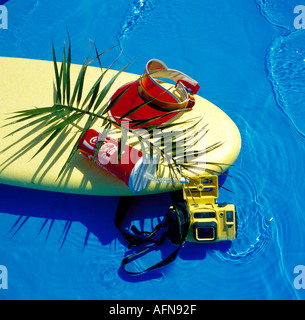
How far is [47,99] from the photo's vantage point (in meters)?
3.45

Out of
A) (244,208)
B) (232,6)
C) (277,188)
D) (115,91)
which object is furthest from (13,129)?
(232,6)

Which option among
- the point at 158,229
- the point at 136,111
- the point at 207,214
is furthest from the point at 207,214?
the point at 136,111

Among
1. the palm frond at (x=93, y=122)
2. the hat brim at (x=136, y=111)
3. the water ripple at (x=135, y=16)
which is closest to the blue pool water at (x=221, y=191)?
the water ripple at (x=135, y=16)

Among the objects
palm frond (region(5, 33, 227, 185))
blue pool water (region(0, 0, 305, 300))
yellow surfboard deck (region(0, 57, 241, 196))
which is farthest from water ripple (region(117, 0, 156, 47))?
palm frond (region(5, 33, 227, 185))

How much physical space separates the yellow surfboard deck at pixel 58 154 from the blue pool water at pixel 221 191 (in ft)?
0.93

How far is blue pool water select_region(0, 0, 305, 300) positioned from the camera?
314 centimetres

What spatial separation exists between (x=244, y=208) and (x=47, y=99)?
82.2 inches

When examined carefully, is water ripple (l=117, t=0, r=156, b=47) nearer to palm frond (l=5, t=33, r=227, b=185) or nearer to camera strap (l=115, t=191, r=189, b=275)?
palm frond (l=5, t=33, r=227, b=185)

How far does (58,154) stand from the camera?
10.4 feet

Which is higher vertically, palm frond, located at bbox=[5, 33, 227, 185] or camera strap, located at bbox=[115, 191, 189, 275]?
palm frond, located at bbox=[5, 33, 227, 185]

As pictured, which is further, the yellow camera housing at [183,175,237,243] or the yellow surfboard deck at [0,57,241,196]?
the yellow surfboard deck at [0,57,241,196]

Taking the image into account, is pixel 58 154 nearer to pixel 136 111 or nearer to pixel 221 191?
pixel 136 111

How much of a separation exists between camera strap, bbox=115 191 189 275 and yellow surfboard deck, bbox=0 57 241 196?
170 millimetres

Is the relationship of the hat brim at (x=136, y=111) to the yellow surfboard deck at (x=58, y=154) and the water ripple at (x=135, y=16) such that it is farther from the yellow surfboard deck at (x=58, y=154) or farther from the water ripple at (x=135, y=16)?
Answer: the water ripple at (x=135, y=16)
